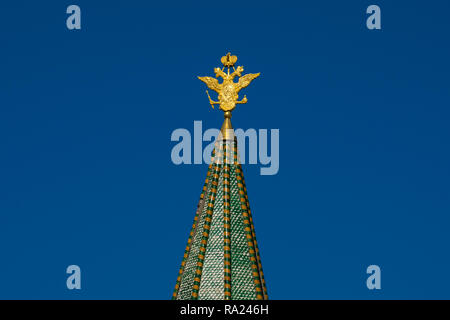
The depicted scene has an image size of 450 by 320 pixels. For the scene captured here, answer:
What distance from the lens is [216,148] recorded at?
177ft

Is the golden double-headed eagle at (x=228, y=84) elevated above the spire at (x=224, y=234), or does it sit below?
above

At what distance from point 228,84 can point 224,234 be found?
7.08m

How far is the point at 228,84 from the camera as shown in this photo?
54000 millimetres

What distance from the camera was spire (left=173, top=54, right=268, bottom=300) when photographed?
166 feet

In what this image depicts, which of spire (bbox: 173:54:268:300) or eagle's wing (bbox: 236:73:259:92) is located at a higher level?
eagle's wing (bbox: 236:73:259:92)

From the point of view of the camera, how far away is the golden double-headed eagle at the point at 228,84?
53.8m

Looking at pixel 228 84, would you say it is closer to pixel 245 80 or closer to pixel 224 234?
→ pixel 245 80

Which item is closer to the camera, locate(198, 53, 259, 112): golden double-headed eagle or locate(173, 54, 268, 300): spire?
locate(173, 54, 268, 300): spire

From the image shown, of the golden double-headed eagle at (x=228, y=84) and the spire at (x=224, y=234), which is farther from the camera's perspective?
the golden double-headed eagle at (x=228, y=84)
